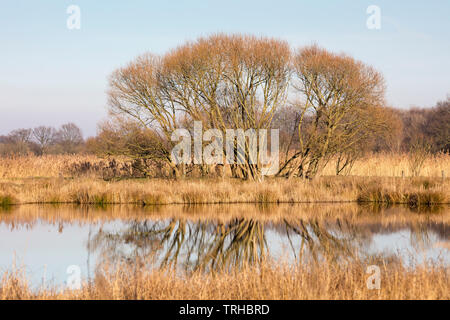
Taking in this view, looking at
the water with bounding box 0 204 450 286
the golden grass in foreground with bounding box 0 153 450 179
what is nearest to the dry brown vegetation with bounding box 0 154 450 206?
the water with bounding box 0 204 450 286

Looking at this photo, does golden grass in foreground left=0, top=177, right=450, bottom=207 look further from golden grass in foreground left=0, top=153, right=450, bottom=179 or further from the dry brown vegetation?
golden grass in foreground left=0, top=153, right=450, bottom=179

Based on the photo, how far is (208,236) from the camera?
1232cm

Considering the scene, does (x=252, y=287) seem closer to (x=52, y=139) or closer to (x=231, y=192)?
(x=231, y=192)

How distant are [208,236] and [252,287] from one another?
19.3 feet

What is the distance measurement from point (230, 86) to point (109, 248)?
421 inches

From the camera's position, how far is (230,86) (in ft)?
65.2

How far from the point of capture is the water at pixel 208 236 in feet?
30.5

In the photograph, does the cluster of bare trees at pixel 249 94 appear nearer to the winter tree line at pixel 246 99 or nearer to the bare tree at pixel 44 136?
the winter tree line at pixel 246 99

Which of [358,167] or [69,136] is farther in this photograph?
[69,136]

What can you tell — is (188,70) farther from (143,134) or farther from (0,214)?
(0,214)

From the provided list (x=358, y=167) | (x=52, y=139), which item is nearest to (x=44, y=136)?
(x=52, y=139)

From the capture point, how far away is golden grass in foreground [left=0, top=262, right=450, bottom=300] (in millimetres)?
6090

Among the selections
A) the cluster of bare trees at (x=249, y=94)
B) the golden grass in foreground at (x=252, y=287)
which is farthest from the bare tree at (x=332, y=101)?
the golden grass in foreground at (x=252, y=287)
